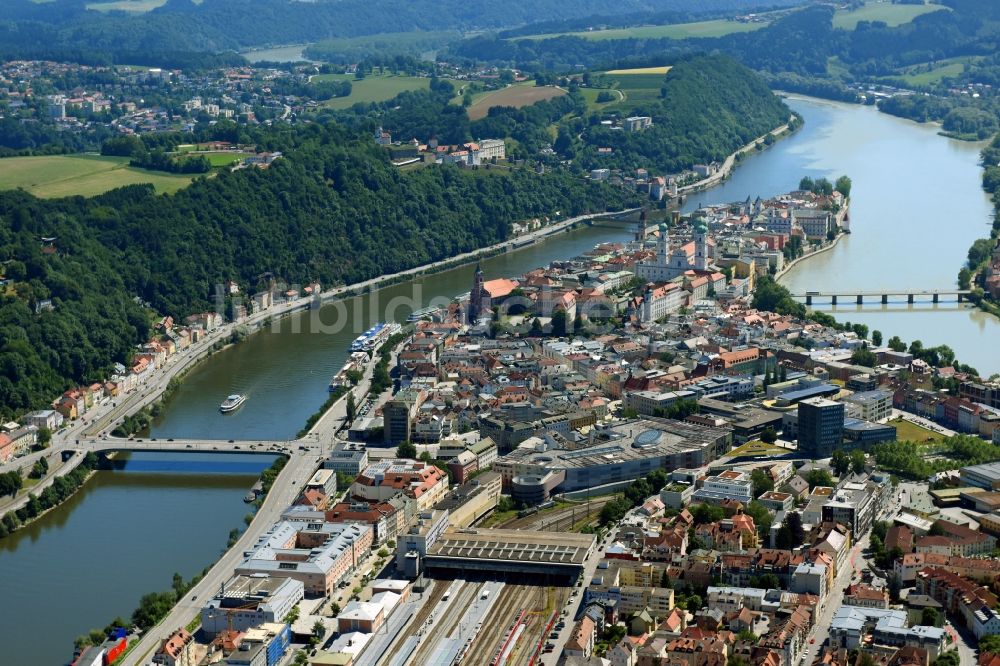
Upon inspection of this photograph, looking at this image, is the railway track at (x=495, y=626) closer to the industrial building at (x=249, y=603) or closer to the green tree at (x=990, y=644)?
the industrial building at (x=249, y=603)

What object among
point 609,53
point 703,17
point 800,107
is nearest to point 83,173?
point 800,107

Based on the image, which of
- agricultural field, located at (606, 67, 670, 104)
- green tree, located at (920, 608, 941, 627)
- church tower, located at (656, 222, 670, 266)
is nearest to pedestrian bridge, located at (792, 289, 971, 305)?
church tower, located at (656, 222, 670, 266)

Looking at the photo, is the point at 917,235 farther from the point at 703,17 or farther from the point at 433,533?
the point at 703,17

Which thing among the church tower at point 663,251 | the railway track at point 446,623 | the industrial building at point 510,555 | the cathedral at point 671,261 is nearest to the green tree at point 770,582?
the industrial building at point 510,555

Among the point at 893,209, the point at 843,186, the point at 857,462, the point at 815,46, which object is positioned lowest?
the point at 815,46

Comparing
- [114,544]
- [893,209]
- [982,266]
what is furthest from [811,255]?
[114,544]

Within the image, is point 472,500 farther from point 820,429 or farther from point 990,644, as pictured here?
point 990,644
